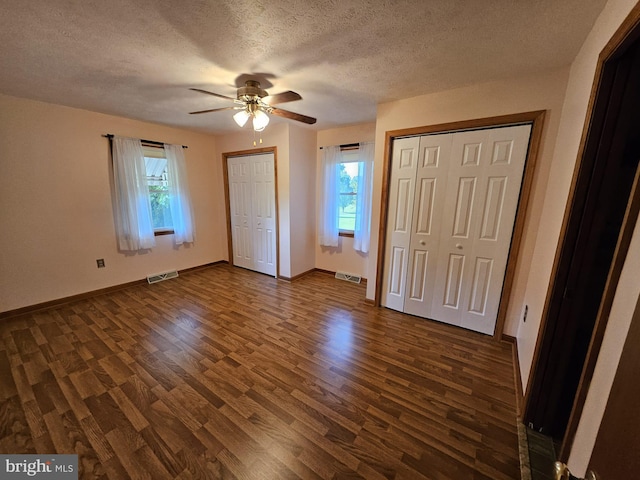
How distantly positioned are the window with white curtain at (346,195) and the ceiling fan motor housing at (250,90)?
1812 millimetres

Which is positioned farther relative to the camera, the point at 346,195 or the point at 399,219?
the point at 346,195

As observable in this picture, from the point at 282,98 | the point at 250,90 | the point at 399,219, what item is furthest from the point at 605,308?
the point at 250,90

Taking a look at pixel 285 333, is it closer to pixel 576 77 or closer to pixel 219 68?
pixel 219 68

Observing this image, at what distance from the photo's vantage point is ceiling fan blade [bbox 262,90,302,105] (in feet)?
5.92

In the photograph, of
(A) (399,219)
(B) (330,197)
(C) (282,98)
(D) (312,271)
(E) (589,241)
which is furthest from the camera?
(D) (312,271)

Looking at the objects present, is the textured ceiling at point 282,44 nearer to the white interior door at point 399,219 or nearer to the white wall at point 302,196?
the white interior door at point 399,219

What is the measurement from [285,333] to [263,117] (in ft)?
6.61

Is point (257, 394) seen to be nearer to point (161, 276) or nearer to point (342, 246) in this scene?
point (342, 246)

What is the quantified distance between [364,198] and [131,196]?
3.19 meters

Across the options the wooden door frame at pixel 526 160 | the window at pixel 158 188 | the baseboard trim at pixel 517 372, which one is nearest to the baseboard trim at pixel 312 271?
the wooden door frame at pixel 526 160

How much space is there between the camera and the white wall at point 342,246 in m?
3.50

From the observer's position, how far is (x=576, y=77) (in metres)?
1.60

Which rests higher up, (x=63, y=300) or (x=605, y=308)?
(x=605, y=308)

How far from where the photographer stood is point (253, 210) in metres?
4.11
